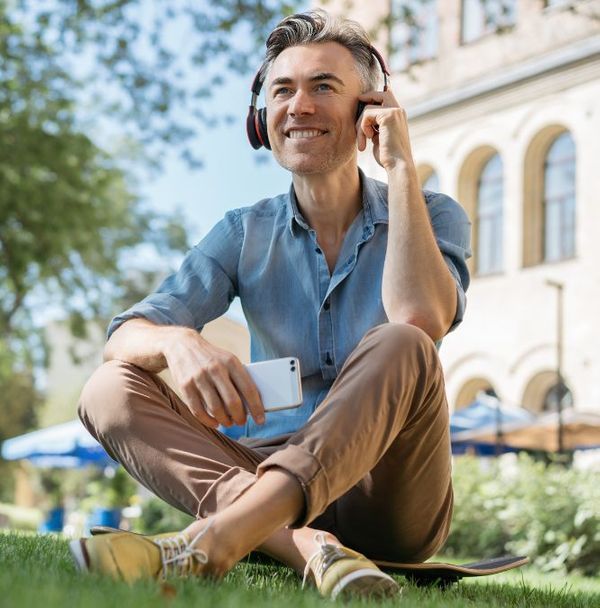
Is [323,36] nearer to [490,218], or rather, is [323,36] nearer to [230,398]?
[230,398]

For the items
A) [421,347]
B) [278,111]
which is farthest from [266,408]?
[278,111]

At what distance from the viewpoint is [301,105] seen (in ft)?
11.2

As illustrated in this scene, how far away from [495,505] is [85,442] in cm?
939

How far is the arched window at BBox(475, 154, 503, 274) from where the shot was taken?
2408 cm

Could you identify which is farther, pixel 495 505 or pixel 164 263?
pixel 164 263

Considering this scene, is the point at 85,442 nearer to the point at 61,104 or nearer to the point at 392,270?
the point at 61,104

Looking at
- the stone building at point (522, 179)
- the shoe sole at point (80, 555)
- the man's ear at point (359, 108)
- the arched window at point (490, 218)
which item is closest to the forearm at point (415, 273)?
the man's ear at point (359, 108)

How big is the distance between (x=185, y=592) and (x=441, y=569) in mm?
1282

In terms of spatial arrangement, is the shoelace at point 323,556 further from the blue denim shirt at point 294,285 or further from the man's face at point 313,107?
the man's face at point 313,107

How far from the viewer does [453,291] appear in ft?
10.2

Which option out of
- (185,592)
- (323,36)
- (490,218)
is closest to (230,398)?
(185,592)

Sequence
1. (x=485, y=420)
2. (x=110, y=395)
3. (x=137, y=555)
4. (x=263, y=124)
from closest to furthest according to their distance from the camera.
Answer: (x=137, y=555), (x=110, y=395), (x=263, y=124), (x=485, y=420)

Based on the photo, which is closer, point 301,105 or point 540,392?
point 301,105

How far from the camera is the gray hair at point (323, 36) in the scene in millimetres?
3512
